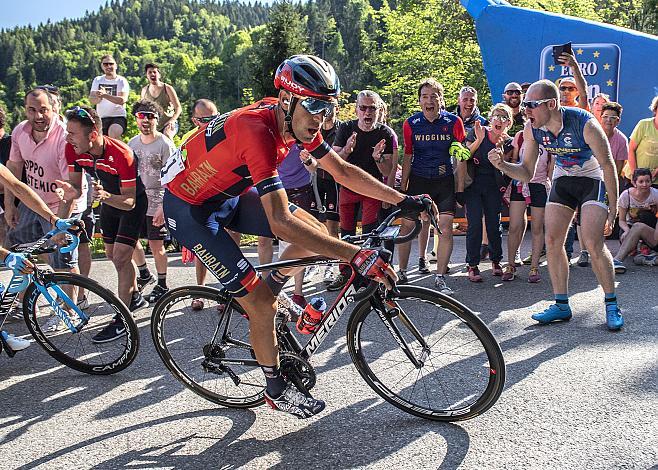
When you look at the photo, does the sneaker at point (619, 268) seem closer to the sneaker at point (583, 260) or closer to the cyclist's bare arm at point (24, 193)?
the sneaker at point (583, 260)

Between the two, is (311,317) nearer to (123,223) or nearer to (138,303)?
(123,223)

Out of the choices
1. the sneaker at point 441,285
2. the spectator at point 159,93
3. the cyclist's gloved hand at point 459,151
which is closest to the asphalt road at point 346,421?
the sneaker at point 441,285

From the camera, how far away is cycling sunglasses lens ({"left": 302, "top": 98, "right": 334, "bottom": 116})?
3350 millimetres

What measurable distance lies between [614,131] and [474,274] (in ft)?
9.25

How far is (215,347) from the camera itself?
4.14 metres

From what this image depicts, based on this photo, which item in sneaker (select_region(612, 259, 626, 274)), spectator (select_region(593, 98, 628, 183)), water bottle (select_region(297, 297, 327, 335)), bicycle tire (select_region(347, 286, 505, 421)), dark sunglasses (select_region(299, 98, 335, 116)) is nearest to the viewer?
dark sunglasses (select_region(299, 98, 335, 116))

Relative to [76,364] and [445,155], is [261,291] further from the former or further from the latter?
[445,155]

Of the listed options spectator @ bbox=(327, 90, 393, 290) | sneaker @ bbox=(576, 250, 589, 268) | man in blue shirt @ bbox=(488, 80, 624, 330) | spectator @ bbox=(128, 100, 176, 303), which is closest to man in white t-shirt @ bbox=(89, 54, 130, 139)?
spectator @ bbox=(128, 100, 176, 303)

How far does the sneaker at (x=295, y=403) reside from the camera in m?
3.71

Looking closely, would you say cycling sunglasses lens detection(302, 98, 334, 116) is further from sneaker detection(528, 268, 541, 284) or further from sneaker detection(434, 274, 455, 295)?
sneaker detection(528, 268, 541, 284)

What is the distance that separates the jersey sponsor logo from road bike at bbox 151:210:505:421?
0.61 meters

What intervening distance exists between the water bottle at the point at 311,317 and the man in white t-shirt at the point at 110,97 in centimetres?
731

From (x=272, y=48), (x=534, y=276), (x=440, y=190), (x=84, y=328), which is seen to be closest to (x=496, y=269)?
(x=534, y=276)

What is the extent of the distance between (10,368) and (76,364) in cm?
60
